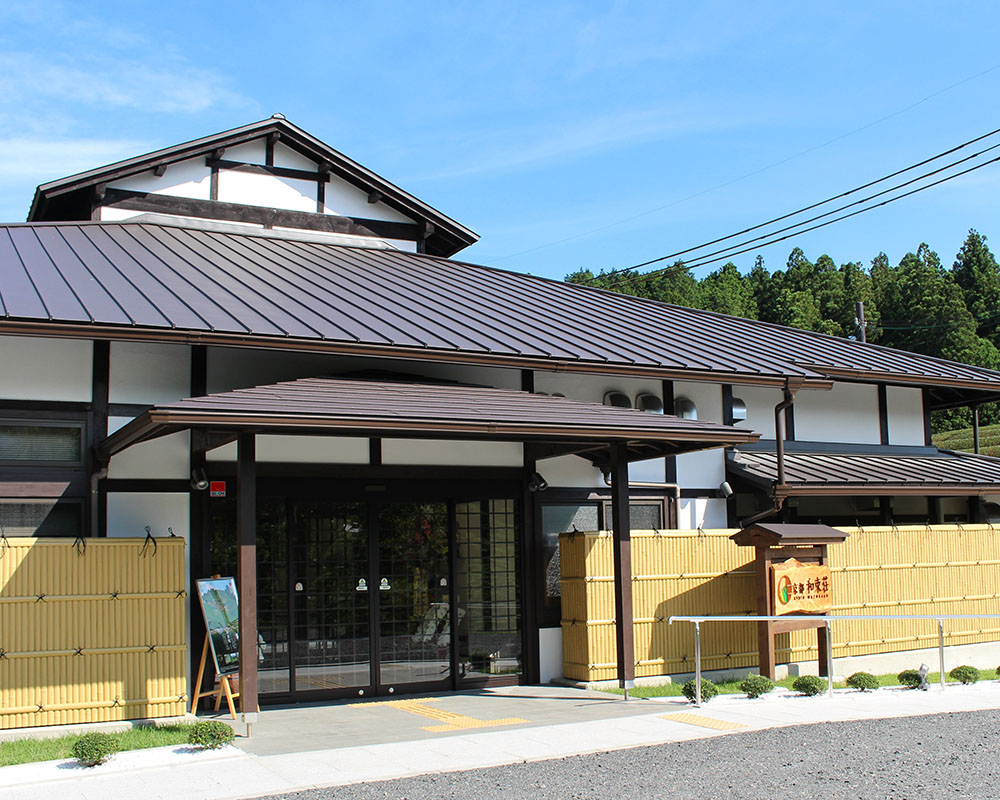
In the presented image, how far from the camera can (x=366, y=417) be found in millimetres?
10203

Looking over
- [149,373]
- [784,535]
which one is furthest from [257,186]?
[784,535]

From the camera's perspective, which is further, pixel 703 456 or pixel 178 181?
pixel 178 181

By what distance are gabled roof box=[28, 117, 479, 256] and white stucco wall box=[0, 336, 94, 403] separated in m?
5.48

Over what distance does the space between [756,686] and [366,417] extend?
218 inches

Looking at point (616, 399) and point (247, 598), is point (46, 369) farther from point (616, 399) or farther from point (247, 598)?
point (616, 399)

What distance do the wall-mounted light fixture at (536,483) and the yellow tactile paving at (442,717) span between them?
2.86 m

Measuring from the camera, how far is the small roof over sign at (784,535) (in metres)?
13.0

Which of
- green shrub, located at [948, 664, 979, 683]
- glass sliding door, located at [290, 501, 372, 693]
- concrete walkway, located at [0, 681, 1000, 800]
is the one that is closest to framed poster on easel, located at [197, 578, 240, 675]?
concrete walkway, located at [0, 681, 1000, 800]

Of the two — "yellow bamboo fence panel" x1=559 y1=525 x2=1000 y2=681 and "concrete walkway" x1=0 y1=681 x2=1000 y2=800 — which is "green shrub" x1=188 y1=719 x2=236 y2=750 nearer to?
"concrete walkway" x1=0 y1=681 x2=1000 y2=800

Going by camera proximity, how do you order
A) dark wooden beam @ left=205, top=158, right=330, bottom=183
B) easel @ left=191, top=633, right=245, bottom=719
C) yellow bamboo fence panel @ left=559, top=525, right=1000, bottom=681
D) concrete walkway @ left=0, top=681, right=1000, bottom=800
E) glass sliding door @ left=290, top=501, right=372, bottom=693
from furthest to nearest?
dark wooden beam @ left=205, top=158, right=330, bottom=183 → yellow bamboo fence panel @ left=559, top=525, right=1000, bottom=681 → glass sliding door @ left=290, top=501, right=372, bottom=693 → easel @ left=191, top=633, right=245, bottom=719 → concrete walkway @ left=0, top=681, right=1000, bottom=800

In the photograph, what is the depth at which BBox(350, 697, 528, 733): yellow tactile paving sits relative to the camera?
33.4 ft

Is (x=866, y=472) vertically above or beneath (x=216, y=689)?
above

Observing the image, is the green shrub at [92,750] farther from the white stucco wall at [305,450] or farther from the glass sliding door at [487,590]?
the glass sliding door at [487,590]

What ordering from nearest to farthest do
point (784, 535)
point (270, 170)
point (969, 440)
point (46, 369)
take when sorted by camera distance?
point (46, 369), point (784, 535), point (270, 170), point (969, 440)
